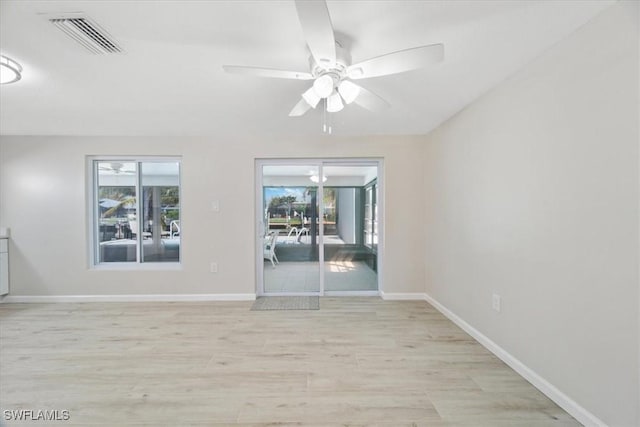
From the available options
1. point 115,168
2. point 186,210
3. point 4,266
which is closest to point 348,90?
point 186,210

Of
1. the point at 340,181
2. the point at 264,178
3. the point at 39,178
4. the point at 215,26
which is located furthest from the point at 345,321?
the point at 39,178

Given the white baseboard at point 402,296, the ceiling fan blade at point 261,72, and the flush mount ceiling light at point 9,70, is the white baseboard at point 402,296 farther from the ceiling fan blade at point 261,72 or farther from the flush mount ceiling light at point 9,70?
the flush mount ceiling light at point 9,70

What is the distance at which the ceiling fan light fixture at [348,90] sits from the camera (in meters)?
1.81

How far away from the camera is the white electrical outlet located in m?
2.39

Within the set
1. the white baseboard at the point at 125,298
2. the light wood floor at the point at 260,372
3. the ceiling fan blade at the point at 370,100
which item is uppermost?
the ceiling fan blade at the point at 370,100

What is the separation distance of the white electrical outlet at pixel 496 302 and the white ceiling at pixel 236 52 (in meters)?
1.79

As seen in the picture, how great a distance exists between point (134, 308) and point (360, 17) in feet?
13.1

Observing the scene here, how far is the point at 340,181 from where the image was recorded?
13.8 feet

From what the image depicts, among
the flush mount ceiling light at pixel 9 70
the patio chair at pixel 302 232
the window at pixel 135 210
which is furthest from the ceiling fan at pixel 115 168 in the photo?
the patio chair at pixel 302 232

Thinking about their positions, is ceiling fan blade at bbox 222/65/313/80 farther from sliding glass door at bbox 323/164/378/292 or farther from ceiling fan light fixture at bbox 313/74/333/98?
sliding glass door at bbox 323/164/378/292

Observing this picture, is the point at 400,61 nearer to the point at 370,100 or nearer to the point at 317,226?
the point at 370,100

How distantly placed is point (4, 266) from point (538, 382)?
19.4 ft

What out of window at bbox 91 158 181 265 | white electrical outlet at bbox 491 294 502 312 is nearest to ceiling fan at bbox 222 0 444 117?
white electrical outlet at bbox 491 294 502 312

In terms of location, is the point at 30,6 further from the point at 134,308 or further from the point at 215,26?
the point at 134,308
